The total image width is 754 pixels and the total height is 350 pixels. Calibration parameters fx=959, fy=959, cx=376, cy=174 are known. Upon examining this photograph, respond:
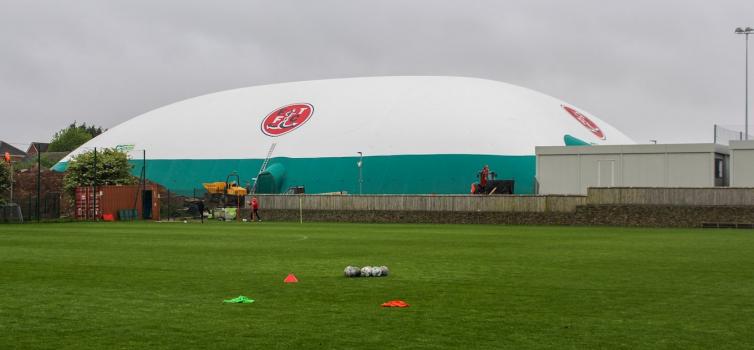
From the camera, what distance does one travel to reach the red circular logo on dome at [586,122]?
93137 millimetres

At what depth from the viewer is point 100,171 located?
221ft

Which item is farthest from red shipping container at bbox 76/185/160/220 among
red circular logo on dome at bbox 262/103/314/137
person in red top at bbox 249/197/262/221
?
red circular logo on dome at bbox 262/103/314/137

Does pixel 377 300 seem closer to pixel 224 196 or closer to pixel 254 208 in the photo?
pixel 254 208

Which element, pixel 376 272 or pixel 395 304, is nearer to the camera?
pixel 395 304

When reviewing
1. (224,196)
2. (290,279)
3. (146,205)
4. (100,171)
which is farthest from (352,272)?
(224,196)

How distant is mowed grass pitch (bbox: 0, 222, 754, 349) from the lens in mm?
10438

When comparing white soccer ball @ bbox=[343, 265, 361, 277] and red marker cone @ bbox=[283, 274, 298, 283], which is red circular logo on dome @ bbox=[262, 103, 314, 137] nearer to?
white soccer ball @ bbox=[343, 265, 361, 277]

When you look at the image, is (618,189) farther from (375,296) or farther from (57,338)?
(57,338)

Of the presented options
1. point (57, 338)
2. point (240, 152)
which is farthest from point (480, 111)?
point (57, 338)

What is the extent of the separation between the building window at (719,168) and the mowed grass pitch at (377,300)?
124 feet

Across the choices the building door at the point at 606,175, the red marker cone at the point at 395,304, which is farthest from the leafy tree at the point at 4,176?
the red marker cone at the point at 395,304

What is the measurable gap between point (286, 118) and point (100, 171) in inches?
1066

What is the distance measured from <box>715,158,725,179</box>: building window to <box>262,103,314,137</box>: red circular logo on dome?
40.3 m

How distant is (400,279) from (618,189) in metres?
34.9
